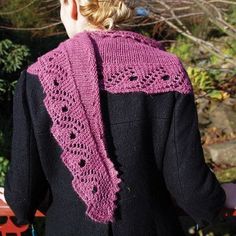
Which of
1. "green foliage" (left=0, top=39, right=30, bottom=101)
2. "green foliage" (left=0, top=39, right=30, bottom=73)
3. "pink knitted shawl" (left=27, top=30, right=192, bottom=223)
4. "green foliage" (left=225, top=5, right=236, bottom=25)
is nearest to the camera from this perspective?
"pink knitted shawl" (left=27, top=30, right=192, bottom=223)

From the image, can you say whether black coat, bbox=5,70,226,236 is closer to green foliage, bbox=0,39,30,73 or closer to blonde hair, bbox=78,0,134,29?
blonde hair, bbox=78,0,134,29

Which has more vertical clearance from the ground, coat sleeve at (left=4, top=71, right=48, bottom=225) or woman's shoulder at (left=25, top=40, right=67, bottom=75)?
woman's shoulder at (left=25, top=40, right=67, bottom=75)

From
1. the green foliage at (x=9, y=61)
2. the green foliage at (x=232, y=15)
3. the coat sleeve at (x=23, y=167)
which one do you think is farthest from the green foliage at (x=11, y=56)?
the coat sleeve at (x=23, y=167)

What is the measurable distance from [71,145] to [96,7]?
1.28 feet

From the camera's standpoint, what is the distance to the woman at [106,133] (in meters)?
1.34

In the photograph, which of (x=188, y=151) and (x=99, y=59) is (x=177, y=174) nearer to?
(x=188, y=151)

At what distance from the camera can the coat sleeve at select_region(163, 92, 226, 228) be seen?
4.54 ft

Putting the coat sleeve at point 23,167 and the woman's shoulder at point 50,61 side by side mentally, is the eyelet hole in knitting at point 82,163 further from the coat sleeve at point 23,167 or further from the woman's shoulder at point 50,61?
the woman's shoulder at point 50,61

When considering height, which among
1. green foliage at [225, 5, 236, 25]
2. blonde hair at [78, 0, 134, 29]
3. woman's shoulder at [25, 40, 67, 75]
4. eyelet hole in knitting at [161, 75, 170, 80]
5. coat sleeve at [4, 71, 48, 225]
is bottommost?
green foliage at [225, 5, 236, 25]

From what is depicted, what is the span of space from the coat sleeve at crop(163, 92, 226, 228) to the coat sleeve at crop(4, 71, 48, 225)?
36cm

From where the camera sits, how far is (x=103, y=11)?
4.68 feet

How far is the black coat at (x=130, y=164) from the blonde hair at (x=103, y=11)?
221 millimetres

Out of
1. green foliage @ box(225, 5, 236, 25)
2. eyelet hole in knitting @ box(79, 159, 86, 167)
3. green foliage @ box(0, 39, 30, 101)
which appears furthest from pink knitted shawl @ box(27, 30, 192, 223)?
green foliage @ box(225, 5, 236, 25)

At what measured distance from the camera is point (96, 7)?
1.42 m
